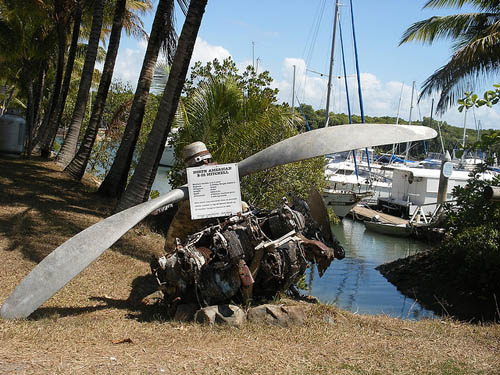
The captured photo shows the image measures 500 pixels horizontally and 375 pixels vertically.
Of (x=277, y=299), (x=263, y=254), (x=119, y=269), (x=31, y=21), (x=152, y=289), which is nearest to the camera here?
(x=263, y=254)

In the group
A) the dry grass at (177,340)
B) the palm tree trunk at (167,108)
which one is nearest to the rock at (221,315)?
the dry grass at (177,340)

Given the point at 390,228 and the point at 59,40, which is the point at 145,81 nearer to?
the point at 59,40

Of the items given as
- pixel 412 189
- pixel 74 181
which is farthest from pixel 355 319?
pixel 412 189

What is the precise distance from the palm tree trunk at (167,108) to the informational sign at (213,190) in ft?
12.9

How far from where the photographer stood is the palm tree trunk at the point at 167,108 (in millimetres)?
10328

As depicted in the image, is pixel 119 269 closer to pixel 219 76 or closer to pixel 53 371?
pixel 53 371

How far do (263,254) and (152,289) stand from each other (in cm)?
224

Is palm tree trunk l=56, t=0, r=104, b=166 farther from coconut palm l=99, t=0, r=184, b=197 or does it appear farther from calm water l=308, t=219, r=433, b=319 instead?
calm water l=308, t=219, r=433, b=319

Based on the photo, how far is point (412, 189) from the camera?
3641cm

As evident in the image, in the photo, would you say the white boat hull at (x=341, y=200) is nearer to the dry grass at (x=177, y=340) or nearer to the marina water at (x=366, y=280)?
the marina water at (x=366, y=280)

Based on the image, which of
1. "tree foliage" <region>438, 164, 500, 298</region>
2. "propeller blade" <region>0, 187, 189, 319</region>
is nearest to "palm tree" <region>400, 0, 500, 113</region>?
"tree foliage" <region>438, 164, 500, 298</region>

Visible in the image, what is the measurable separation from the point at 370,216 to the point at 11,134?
23.4 m

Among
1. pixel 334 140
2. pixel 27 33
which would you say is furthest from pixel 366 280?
pixel 27 33

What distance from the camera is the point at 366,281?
1794 cm
